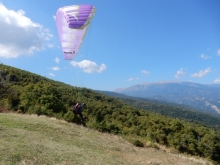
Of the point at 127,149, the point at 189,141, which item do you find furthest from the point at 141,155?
the point at 189,141

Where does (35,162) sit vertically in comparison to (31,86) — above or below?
below

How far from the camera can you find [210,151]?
206 ft

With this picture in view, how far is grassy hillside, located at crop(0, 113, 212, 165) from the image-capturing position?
9.74 m

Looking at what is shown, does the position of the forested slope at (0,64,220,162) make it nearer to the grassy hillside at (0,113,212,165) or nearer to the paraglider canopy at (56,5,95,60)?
the grassy hillside at (0,113,212,165)

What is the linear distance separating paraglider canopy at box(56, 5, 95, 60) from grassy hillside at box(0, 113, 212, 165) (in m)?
5.78

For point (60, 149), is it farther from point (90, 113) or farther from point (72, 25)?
point (90, 113)

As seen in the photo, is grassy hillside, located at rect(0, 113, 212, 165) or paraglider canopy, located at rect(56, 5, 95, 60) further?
paraglider canopy, located at rect(56, 5, 95, 60)

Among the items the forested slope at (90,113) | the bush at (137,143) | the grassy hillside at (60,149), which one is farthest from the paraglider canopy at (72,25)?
the forested slope at (90,113)

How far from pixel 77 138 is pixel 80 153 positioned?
12.3ft

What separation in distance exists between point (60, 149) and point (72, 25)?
9.06m

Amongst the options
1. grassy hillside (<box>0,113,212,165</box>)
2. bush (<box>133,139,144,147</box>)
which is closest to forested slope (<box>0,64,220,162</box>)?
bush (<box>133,139,144,147</box>)

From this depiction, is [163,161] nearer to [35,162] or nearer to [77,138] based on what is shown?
[77,138]

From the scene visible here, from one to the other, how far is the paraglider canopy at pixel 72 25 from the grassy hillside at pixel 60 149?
578 centimetres

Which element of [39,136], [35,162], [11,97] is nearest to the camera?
[35,162]
